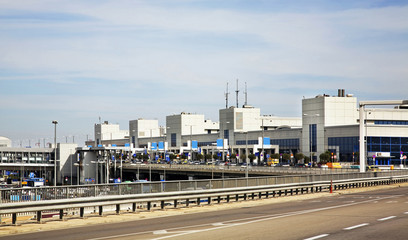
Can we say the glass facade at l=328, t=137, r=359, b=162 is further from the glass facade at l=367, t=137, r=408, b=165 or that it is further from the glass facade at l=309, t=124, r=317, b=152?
the glass facade at l=309, t=124, r=317, b=152

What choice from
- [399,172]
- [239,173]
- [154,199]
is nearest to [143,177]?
[239,173]

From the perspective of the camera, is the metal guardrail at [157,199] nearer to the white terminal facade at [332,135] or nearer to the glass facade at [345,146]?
the white terminal facade at [332,135]

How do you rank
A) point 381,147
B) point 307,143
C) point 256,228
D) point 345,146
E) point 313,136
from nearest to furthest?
point 256,228 < point 381,147 < point 345,146 < point 313,136 < point 307,143

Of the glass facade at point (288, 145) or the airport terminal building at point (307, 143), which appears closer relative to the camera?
the airport terminal building at point (307, 143)

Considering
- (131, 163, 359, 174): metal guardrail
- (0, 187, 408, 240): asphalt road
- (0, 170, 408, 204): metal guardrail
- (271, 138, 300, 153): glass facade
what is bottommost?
(131, 163, 359, 174): metal guardrail

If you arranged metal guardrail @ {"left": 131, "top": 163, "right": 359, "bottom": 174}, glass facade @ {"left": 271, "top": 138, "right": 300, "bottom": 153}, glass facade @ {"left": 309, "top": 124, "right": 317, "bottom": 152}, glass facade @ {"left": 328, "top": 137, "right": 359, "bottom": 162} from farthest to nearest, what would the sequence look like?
glass facade @ {"left": 271, "top": 138, "right": 300, "bottom": 153}
glass facade @ {"left": 309, "top": 124, "right": 317, "bottom": 152}
glass facade @ {"left": 328, "top": 137, "right": 359, "bottom": 162}
metal guardrail @ {"left": 131, "top": 163, "right": 359, "bottom": 174}

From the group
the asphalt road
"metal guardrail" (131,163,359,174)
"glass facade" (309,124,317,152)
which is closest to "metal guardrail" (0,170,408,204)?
the asphalt road

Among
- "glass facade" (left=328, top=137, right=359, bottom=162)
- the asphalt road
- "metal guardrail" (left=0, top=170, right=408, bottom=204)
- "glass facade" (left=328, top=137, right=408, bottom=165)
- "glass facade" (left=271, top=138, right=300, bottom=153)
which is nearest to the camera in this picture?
the asphalt road

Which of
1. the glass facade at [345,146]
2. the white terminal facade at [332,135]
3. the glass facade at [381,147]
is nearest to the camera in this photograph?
the glass facade at [345,146]

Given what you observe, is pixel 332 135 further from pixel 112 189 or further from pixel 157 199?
pixel 112 189

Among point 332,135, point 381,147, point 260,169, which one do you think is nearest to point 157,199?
point 260,169

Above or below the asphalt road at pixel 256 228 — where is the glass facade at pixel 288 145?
above

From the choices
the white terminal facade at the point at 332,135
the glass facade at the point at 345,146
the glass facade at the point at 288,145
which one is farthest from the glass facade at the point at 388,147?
the glass facade at the point at 288,145

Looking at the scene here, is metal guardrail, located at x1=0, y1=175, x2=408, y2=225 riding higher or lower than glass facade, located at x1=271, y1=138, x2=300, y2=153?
lower
